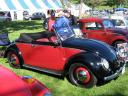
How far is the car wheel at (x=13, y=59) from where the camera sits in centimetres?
933

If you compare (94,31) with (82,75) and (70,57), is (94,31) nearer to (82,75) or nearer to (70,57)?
(70,57)

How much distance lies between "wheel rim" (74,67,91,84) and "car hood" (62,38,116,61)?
1.73 feet

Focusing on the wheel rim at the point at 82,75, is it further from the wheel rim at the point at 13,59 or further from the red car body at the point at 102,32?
the red car body at the point at 102,32

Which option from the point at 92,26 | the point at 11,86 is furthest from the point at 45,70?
the point at 92,26

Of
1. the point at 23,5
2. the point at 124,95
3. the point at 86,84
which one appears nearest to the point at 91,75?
the point at 86,84

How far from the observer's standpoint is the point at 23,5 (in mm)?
16781

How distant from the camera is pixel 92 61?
7.32m

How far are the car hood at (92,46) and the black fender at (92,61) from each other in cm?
23

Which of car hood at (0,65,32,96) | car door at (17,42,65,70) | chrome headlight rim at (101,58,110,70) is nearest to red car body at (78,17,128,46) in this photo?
car door at (17,42,65,70)

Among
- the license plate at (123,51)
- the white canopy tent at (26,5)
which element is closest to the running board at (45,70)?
the license plate at (123,51)

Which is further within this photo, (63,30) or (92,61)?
(63,30)

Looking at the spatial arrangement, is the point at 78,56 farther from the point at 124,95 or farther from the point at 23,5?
the point at 23,5

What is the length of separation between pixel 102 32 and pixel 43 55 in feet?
17.6

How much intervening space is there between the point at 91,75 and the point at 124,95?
857mm
